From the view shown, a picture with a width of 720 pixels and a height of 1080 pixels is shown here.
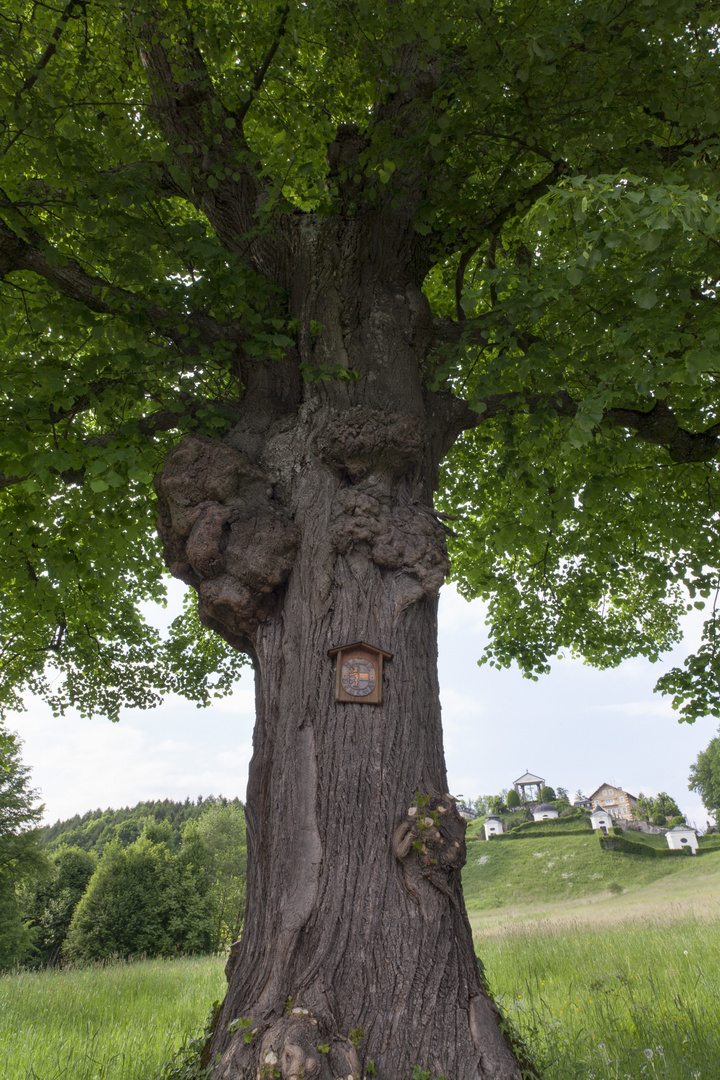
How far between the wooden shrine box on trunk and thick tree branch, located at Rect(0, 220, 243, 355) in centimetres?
288

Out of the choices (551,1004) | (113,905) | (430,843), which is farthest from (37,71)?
(113,905)

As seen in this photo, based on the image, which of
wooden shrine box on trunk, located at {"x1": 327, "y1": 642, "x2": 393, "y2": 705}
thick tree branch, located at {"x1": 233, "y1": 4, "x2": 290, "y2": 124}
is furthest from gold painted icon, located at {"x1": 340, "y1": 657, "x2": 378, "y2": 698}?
thick tree branch, located at {"x1": 233, "y1": 4, "x2": 290, "y2": 124}

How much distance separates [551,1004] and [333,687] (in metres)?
4.16

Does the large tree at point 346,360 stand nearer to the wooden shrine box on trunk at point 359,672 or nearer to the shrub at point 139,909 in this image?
the wooden shrine box on trunk at point 359,672

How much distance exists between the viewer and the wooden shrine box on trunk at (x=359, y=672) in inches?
144

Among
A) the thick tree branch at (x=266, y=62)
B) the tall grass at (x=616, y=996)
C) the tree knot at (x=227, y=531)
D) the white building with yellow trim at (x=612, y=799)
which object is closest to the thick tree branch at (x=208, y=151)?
the thick tree branch at (x=266, y=62)

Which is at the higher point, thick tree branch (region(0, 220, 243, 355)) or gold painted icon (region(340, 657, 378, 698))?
thick tree branch (region(0, 220, 243, 355))

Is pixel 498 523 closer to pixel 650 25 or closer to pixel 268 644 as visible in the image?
pixel 268 644

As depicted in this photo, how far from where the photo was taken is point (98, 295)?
15.4 ft

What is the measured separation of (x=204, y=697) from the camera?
44.6 feet

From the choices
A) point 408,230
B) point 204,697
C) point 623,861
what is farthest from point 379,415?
point 623,861

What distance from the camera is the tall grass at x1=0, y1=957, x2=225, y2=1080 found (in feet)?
14.0

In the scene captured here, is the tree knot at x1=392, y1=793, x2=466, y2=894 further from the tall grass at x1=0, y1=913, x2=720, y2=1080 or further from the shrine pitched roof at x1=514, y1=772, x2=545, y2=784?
the shrine pitched roof at x1=514, y1=772, x2=545, y2=784

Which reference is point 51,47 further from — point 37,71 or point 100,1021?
point 100,1021
